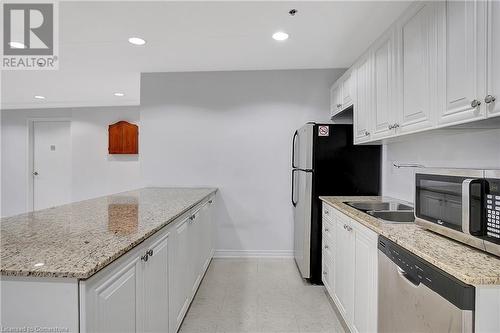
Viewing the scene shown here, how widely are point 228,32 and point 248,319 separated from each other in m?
2.54

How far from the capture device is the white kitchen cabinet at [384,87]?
1932mm

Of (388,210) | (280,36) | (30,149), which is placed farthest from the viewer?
(30,149)

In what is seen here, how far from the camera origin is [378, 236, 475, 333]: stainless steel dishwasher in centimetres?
87

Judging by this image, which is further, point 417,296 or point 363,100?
point 363,100

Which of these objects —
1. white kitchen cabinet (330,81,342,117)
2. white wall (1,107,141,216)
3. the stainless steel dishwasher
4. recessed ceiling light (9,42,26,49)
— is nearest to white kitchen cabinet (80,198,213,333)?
the stainless steel dishwasher

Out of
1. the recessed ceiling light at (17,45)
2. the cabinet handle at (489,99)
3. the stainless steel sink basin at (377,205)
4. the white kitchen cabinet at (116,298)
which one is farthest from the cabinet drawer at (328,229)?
the recessed ceiling light at (17,45)

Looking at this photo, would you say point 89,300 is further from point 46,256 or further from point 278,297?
point 278,297

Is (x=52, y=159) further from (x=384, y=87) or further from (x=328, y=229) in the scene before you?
(x=384, y=87)

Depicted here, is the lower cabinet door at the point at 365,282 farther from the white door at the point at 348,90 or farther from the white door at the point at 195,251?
the white door at the point at 348,90

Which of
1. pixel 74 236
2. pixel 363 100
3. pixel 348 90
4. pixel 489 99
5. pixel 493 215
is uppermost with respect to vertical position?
pixel 348 90

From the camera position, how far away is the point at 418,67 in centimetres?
162

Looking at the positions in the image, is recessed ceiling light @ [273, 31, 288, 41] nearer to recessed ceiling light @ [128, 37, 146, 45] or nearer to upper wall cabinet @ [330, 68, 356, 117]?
upper wall cabinet @ [330, 68, 356, 117]

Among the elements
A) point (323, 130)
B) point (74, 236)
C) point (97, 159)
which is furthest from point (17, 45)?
point (323, 130)

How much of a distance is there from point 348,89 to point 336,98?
369mm
